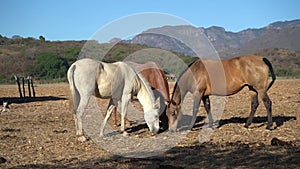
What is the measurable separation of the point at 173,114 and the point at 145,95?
0.87 metres

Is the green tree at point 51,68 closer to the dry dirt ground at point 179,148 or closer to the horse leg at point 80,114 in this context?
the dry dirt ground at point 179,148

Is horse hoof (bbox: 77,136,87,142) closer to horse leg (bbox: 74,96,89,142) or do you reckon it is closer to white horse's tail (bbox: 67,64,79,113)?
horse leg (bbox: 74,96,89,142)

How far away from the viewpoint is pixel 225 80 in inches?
463

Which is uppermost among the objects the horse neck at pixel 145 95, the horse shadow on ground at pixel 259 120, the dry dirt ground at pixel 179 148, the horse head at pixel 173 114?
the horse neck at pixel 145 95

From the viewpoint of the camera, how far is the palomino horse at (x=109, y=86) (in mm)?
10469

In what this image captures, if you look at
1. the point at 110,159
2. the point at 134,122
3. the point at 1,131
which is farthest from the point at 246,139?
the point at 1,131

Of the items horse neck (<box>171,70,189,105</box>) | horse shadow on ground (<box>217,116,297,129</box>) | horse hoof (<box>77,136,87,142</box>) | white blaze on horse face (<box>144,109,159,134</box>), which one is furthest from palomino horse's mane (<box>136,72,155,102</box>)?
horse shadow on ground (<box>217,116,297,129</box>)

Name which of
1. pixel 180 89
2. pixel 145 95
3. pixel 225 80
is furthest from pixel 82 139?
pixel 225 80

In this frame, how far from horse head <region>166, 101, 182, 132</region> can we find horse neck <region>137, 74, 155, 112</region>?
1.93ft

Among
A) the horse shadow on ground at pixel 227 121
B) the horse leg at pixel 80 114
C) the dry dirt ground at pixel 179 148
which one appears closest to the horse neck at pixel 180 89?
the dry dirt ground at pixel 179 148

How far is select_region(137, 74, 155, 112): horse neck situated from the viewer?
35.8ft

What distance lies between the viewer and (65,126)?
12852 mm

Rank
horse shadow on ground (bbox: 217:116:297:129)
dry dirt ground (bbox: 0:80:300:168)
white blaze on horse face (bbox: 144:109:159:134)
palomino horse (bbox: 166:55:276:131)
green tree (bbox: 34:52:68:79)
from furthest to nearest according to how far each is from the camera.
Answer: green tree (bbox: 34:52:68:79) < horse shadow on ground (bbox: 217:116:297:129) < palomino horse (bbox: 166:55:276:131) < white blaze on horse face (bbox: 144:109:159:134) < dry dirt ground (bbox: 0:80:300:168)

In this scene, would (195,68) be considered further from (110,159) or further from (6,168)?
(6,168)
